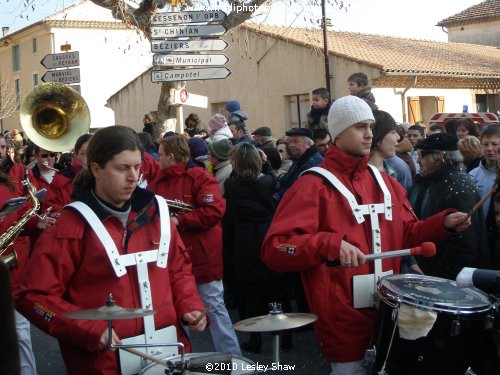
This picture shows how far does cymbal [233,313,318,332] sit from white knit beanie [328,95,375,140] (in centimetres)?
108

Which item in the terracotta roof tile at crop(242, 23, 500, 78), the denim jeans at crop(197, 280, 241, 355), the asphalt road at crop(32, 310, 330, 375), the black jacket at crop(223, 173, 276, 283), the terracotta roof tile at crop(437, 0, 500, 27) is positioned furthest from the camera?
the terracotta roof tile at crop(437, 0, 500, 27)

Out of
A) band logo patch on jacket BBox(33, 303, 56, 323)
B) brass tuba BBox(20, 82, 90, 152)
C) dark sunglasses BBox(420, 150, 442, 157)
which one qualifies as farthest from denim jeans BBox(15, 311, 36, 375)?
brass tuba BBox(20, 82, 90, 152)

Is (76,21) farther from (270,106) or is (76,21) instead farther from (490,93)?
(490,93)

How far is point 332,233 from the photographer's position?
145 inches

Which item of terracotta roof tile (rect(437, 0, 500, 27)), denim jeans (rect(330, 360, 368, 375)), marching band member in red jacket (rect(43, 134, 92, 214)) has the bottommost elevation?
denim jeans (rect(330, 360, 368, 375))

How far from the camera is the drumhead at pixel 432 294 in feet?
11.2

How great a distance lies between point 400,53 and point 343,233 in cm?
2516

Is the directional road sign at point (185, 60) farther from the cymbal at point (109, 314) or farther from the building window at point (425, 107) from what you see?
the building window at point (425, 107)

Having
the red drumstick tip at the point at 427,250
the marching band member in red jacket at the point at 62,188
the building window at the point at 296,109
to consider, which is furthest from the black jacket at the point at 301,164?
the building window at the point at 296,109

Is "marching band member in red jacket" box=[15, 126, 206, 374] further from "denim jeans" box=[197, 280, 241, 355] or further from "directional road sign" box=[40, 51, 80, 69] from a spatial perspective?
"directional road sign" box=[40, 51, 80, 69]

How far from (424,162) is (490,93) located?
86.0 feet

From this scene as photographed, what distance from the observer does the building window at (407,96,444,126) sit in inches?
1066

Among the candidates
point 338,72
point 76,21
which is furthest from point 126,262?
point 76,21

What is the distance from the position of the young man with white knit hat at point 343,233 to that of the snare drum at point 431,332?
0.22 meters
